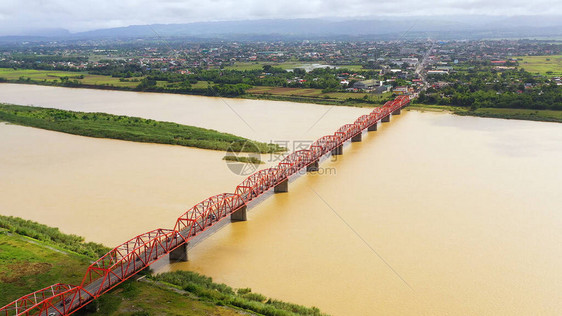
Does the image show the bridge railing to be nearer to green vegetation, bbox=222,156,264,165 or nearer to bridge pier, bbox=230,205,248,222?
bridge pier, bbox=230,205,248,222

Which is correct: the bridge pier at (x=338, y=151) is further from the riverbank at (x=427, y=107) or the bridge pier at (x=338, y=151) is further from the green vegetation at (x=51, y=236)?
the riverbank at (x=427, y=107)

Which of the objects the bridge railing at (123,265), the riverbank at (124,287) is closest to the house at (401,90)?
the bridge railing at (123,265)

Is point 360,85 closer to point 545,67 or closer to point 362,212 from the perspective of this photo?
point 545,67

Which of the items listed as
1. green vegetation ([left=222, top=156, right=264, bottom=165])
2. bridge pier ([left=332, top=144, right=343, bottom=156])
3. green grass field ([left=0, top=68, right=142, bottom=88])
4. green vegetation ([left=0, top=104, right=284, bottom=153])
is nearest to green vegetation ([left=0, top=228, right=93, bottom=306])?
green vegetation ([left=222, top=156, right=264, bottom=165])

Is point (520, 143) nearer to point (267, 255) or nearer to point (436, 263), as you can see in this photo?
point (436, 263)

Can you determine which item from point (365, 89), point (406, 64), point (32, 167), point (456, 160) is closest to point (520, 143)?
point (456, 160)

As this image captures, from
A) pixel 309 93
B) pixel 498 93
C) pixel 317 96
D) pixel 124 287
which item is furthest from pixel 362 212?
pixel 498 93
